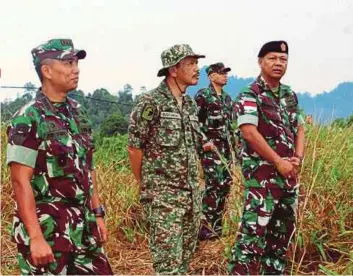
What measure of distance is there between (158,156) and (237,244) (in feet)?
2.25

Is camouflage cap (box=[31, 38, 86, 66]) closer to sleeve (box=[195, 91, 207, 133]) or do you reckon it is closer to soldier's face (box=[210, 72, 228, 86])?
sleeve (box=[195, 91, 207, 133])

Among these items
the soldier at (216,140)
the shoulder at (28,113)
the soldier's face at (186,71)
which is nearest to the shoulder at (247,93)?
the soldier's face at (186,71)

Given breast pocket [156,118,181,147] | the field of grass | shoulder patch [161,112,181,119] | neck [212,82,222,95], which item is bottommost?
the field of grass

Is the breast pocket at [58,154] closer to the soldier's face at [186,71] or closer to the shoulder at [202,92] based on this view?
the soldier's face at [186,71]

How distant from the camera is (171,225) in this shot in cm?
390

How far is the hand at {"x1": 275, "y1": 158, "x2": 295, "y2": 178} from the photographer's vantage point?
3711mm

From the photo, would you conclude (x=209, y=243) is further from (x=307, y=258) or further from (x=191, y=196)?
(x=191, y=196)

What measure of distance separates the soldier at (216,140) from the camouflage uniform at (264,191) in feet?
5.45

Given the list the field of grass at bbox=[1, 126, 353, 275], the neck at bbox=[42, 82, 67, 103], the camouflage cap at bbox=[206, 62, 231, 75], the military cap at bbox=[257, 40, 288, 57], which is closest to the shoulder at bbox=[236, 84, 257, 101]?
the military cap at bbox=[257, 40, 288, 57]

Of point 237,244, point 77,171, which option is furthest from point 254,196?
point 77,171

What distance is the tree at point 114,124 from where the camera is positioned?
10.3 meters

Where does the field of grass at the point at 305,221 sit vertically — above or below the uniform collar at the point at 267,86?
below

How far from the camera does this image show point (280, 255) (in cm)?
398

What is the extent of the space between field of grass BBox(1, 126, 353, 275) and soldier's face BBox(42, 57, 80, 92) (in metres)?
1.61
